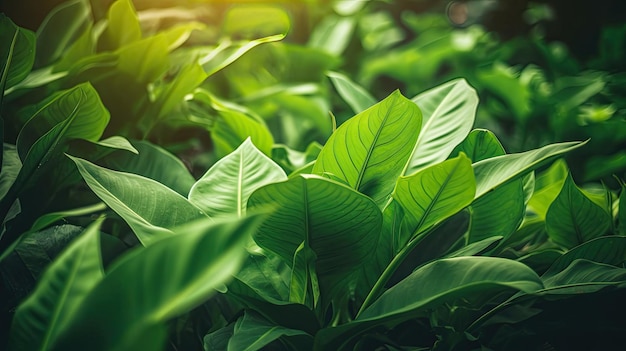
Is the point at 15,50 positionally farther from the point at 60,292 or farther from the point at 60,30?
the point at 60,292

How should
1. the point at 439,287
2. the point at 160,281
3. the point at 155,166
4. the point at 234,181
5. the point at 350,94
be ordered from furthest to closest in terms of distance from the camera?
the point at 350,94, the point at 155,166, the point at 234,181, the point at 439,287, the point at 160,281

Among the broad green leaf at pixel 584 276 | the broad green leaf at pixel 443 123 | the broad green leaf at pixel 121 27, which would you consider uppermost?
the broad green leaf at pixel 121 27

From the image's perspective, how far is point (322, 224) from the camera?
21.6 inches

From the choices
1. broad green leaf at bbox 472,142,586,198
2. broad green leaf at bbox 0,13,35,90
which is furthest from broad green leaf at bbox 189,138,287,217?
broad green leaf at bbox 0,13,35,90

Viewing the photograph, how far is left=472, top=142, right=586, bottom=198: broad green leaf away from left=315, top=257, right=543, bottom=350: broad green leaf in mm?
103

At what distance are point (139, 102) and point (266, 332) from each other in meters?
0.55

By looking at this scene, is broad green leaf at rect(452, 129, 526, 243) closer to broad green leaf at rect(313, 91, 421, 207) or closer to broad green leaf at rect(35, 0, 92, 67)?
broad green leaf at rect(313, 91, 421, 207)

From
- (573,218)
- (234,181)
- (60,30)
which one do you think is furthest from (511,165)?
(60,30)

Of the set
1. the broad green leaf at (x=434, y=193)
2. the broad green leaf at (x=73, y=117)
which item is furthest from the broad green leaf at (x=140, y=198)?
the broad green leaf at (x=434, y=193)

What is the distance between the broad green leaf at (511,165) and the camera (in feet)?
1.79

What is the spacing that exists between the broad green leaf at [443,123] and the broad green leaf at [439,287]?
0.57 feet

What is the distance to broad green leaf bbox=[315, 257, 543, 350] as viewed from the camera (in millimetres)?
470

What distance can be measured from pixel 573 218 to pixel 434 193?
10.9 inches

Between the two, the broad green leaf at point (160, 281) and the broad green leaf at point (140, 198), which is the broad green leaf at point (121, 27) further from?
the broad green leaf at point (160, 281)
